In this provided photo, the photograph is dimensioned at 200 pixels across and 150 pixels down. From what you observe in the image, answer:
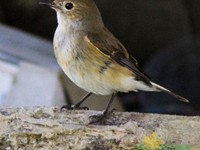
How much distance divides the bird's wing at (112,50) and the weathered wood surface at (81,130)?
500 mm

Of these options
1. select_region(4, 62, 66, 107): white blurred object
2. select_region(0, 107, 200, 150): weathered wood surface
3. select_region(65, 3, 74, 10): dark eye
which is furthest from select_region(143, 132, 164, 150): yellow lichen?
select_region(4, 62, 66, 107): white blurred object

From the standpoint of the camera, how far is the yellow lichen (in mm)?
4473

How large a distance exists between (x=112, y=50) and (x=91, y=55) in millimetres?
125

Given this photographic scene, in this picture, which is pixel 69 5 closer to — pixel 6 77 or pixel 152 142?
pixel 152 142

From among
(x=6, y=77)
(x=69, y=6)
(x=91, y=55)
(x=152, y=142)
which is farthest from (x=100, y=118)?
(x=6, y=77)

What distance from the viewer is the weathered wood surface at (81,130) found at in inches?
177

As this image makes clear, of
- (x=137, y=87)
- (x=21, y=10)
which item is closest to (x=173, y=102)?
(x=21, y=10)

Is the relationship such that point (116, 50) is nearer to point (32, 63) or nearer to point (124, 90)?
point (124, 90)

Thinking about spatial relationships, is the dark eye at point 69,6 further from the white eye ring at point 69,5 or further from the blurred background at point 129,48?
the blurred background at point 129,48

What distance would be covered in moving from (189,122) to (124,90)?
0.74m

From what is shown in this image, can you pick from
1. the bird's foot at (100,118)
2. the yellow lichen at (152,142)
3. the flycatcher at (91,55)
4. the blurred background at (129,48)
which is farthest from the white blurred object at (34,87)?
the yellow lichen at (152,142)

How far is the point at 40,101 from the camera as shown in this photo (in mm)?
7613

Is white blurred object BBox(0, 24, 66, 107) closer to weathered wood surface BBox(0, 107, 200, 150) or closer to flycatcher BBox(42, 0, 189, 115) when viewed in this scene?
flycatcher BBox(42, 0, 189, 115)

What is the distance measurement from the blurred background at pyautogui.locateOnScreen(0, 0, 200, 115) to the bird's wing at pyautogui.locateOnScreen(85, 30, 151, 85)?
2090mm
